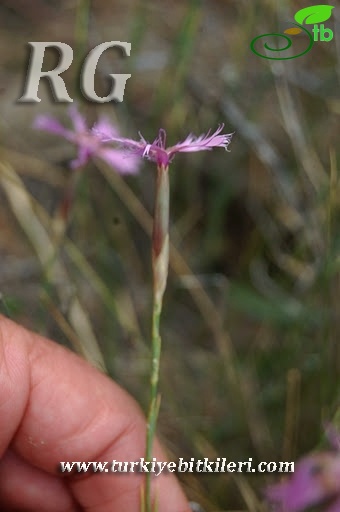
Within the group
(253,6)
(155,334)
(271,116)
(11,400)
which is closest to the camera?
(155,334)

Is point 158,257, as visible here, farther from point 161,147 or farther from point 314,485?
point 314,485

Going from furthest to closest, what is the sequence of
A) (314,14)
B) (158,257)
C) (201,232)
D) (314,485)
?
(201,232)
(314,14)
(314,485)
(158,257)

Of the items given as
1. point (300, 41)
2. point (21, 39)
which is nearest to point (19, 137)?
point (21, 39)

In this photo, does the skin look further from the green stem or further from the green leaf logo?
the green leaf logo

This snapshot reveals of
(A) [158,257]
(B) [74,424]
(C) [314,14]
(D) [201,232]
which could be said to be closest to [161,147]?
(A) [158,257]

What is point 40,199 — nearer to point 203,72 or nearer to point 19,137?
A: point 19,137
